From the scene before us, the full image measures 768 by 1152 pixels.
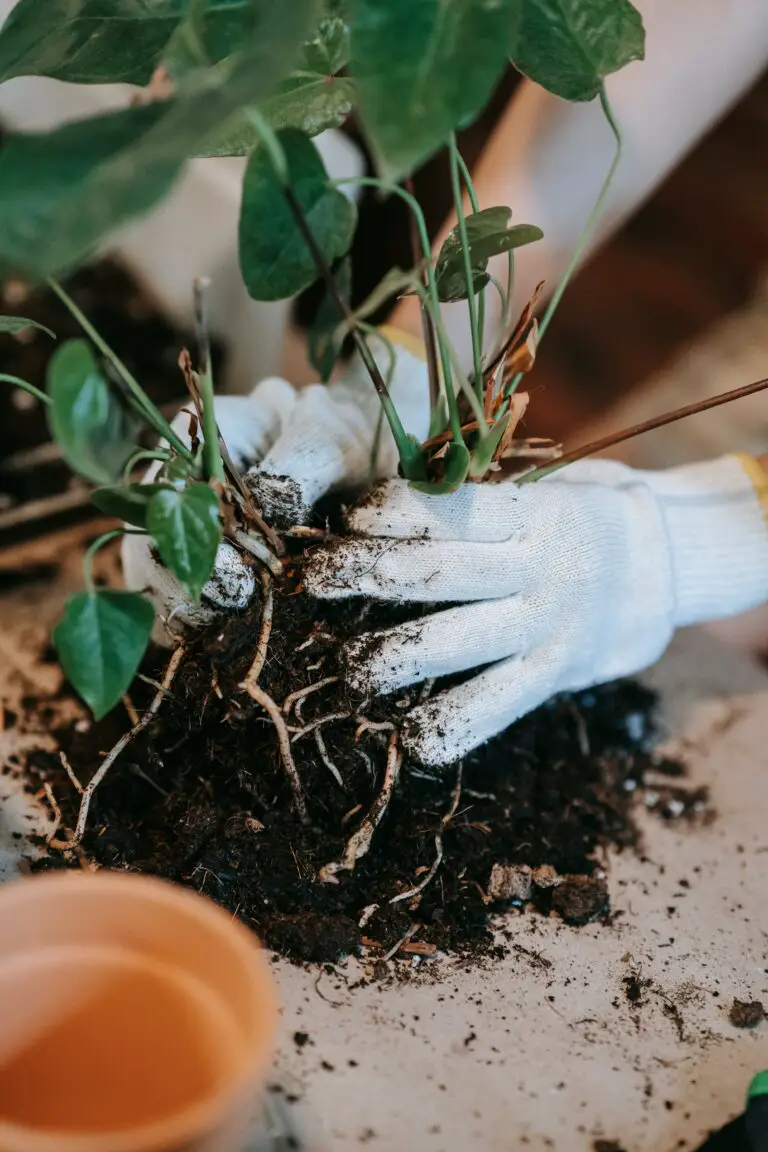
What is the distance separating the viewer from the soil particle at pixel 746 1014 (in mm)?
743

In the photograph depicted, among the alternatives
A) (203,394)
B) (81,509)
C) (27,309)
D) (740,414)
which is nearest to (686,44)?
(740,414)

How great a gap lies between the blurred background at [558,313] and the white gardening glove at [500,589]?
0.50 feet

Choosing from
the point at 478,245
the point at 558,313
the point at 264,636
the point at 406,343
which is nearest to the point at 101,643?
the point at 264,636

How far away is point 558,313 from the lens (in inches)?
89.7

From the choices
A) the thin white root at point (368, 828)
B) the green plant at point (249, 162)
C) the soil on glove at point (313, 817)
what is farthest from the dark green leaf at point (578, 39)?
the thin white root at point (368, 828)

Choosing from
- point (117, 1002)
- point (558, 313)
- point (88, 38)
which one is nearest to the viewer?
point (117, 1002)

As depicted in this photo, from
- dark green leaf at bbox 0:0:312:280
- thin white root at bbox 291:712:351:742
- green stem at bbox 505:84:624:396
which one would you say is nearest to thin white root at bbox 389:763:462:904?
thin white root at bbox 291:712:351:742

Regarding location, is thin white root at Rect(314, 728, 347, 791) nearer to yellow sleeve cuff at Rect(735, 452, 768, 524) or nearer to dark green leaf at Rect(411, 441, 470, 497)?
dark green leaf at Rect(411, 441, 470, 497)

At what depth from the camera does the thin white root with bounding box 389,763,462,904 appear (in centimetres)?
78

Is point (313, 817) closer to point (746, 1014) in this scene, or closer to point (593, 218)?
point (746, 1014)

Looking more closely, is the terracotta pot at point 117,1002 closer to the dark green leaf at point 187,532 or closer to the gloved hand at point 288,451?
the dark green leaf at point 187,532

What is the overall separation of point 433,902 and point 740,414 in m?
1.13

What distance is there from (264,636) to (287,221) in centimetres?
32

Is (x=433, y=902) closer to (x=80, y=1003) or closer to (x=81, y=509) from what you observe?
(x=80, y=1003)
